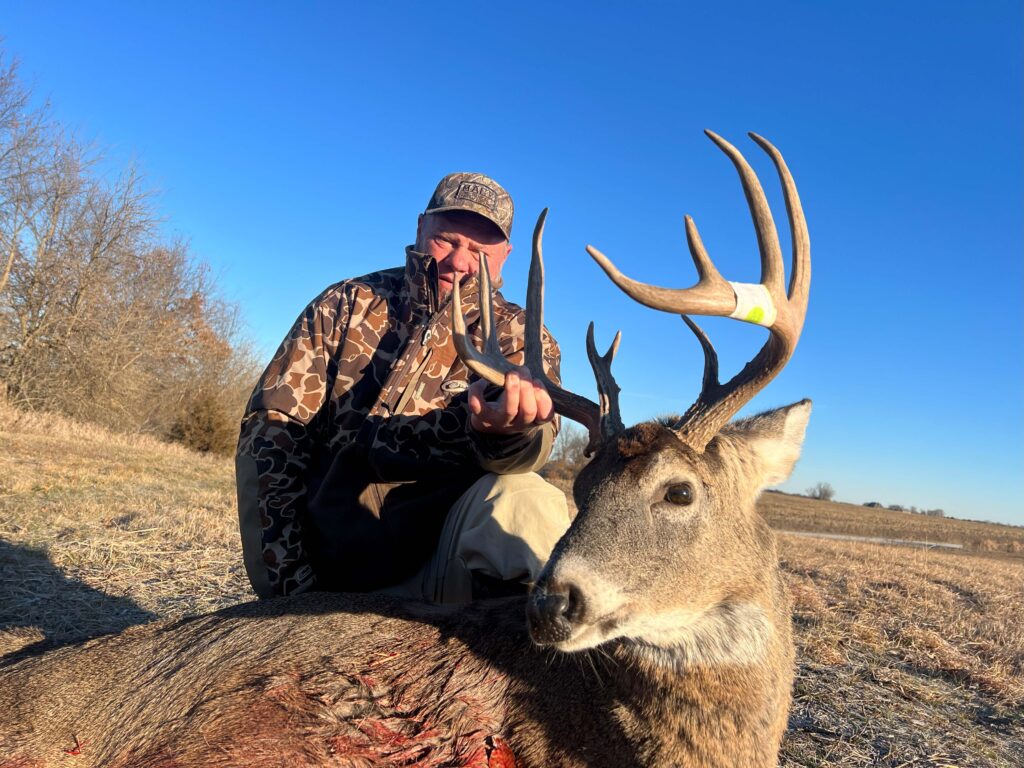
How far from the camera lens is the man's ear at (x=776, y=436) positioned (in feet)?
10.5

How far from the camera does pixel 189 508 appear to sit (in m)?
10.5

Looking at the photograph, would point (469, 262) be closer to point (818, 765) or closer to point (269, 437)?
point (269, 437)

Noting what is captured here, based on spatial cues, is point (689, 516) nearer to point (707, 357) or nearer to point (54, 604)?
point (707, 357)

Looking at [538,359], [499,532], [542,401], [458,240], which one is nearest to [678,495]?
[542,401]

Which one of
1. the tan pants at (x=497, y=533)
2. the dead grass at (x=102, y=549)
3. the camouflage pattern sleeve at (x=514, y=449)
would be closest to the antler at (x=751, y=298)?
the camouflage pattern sleeve at (x=514, y=449)

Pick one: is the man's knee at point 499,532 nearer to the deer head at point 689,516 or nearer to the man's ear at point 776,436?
the deer head at point 689,516

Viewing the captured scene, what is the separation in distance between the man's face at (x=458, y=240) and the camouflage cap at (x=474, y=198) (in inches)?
2.4

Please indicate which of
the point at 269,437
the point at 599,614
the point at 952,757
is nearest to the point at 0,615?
the point at 269,437

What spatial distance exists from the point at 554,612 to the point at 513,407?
1124mm

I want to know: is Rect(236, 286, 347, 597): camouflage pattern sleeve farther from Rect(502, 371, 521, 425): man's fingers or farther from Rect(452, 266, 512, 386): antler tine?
Rect(502, 371, 521, 425): man's fingers

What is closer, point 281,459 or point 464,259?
point 281,459

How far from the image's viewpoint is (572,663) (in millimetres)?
2777

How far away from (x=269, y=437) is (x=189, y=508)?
23.3 feet

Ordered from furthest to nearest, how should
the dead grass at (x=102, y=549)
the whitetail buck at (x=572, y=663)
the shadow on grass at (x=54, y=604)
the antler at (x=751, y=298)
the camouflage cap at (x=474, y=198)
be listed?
the dead grass at (x=102, y=549) < the shadow on grass at (x=54, y=604) < the camouflage cap at (x=474, y=198) < the antler at (x=751, y=298) < the whitetail buck at (x=572, y=663)
